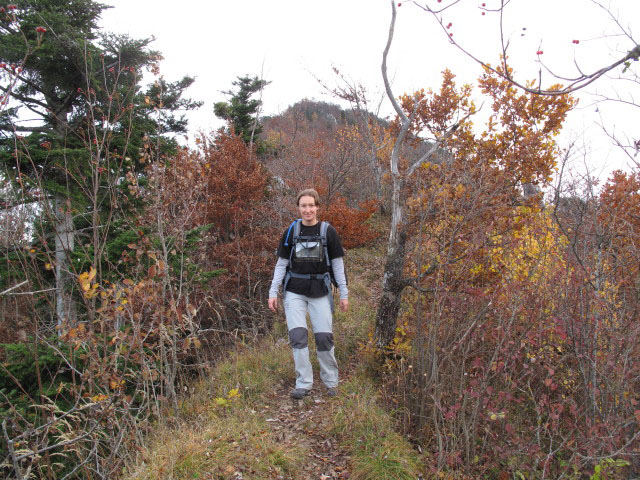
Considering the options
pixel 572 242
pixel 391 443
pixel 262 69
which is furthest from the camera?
pixel 262 69

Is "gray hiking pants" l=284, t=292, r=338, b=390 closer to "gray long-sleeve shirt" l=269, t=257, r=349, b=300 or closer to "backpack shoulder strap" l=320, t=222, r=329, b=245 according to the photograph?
"gray long-sleeve shirt" l=269, t=257, r=349, b=300

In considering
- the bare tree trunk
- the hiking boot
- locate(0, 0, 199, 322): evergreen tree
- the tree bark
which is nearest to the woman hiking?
the hiking boot

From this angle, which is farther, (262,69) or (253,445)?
(262,69)

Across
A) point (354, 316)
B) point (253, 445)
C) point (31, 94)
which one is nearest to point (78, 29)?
point (31, 94)

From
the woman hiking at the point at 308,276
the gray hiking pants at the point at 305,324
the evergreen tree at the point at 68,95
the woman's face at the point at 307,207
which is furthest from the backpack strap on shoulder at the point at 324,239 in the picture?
the evergreen tree at the point at 68,95

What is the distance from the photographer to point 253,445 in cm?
310

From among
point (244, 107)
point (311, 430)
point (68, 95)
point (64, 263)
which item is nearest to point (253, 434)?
point (311, 430)

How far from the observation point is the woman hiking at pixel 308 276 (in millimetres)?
3719

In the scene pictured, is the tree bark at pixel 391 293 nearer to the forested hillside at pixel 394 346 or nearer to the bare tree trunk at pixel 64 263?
the forested hillside at pixel 394 346

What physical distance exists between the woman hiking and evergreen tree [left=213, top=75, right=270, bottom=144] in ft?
40.9

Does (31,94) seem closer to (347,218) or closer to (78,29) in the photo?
(78,29)

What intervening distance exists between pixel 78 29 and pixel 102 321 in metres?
7.89

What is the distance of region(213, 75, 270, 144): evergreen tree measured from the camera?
15.4 m

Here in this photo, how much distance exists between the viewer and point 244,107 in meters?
15.7
